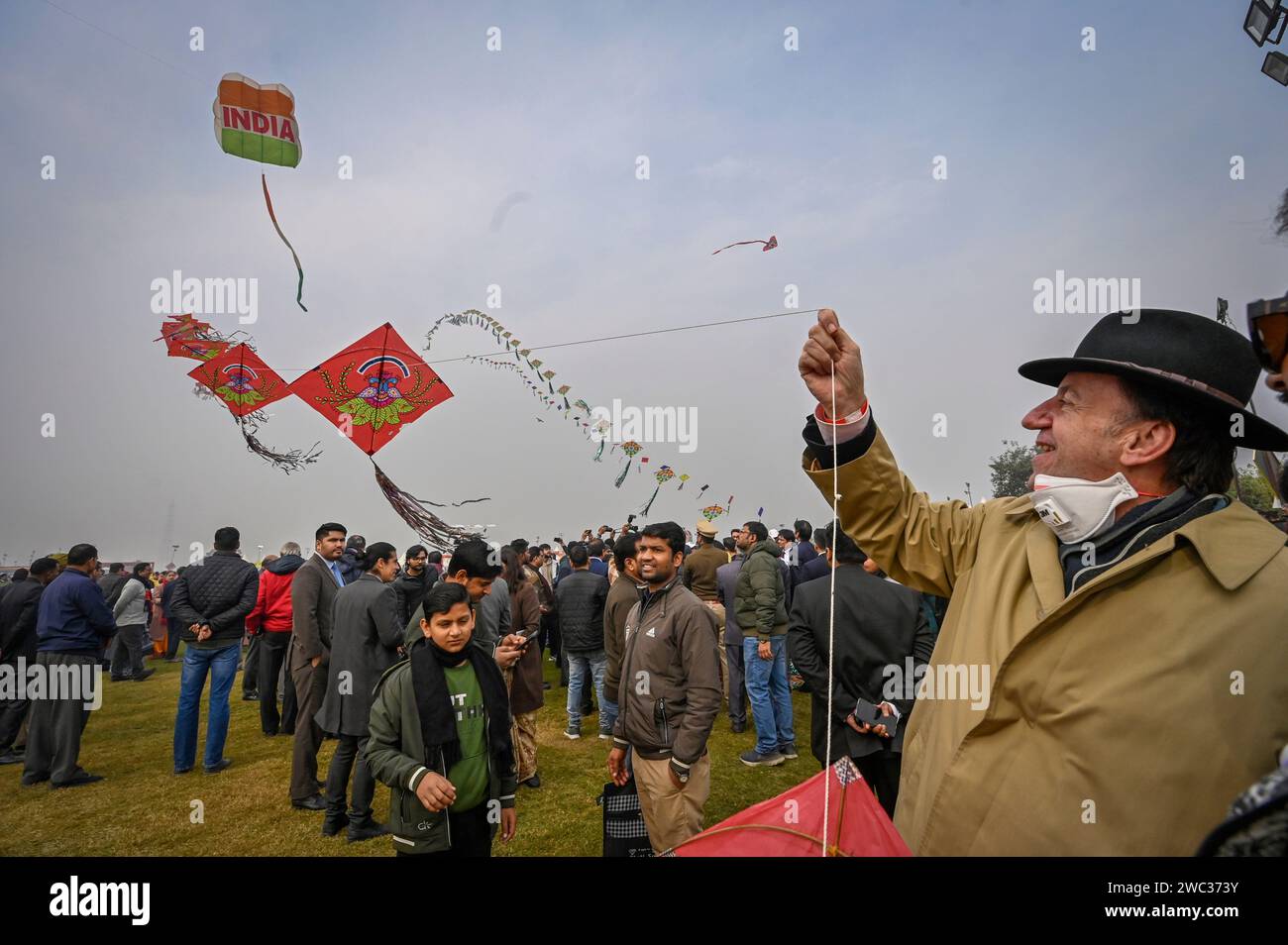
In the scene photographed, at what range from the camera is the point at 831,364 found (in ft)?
5.98

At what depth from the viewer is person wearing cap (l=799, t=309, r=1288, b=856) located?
1.34 meters

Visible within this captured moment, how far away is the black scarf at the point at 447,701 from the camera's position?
10.6ft

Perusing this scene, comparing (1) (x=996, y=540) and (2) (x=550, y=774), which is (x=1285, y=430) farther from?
(2) (x=550, y=774)

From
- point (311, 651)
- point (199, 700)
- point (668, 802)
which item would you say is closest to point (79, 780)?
point (199, 700)

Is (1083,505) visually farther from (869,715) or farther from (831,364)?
(869,715)

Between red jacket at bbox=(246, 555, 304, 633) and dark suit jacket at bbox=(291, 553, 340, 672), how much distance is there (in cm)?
162

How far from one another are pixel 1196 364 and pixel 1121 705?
0.98 metres

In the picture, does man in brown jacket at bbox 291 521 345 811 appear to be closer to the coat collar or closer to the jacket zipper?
the jacket zipper

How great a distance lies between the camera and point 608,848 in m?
3.97

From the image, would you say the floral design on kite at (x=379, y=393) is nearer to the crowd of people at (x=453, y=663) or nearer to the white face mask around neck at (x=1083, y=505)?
the crowd of people at (x=453, y=663)

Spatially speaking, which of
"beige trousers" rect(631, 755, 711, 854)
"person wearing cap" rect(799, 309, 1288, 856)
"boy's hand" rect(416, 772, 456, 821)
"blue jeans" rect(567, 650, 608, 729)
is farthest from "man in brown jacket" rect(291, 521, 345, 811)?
"person wearing cap" rect(799, 309, 1288, 856)

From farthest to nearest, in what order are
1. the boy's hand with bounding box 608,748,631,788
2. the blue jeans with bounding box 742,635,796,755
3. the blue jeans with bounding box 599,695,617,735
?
the blue jeans with bounding box 599,695,617,735
the blue jeans with bounding box 742,635,796,755
the boy's hand with bounding box 608,748,631,788

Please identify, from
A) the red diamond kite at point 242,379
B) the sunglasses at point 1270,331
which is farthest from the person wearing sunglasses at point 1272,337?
the red diamond kite at point 242,379

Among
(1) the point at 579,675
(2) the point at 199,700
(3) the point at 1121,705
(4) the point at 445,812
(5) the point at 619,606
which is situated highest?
(3) the point at 1121,705
